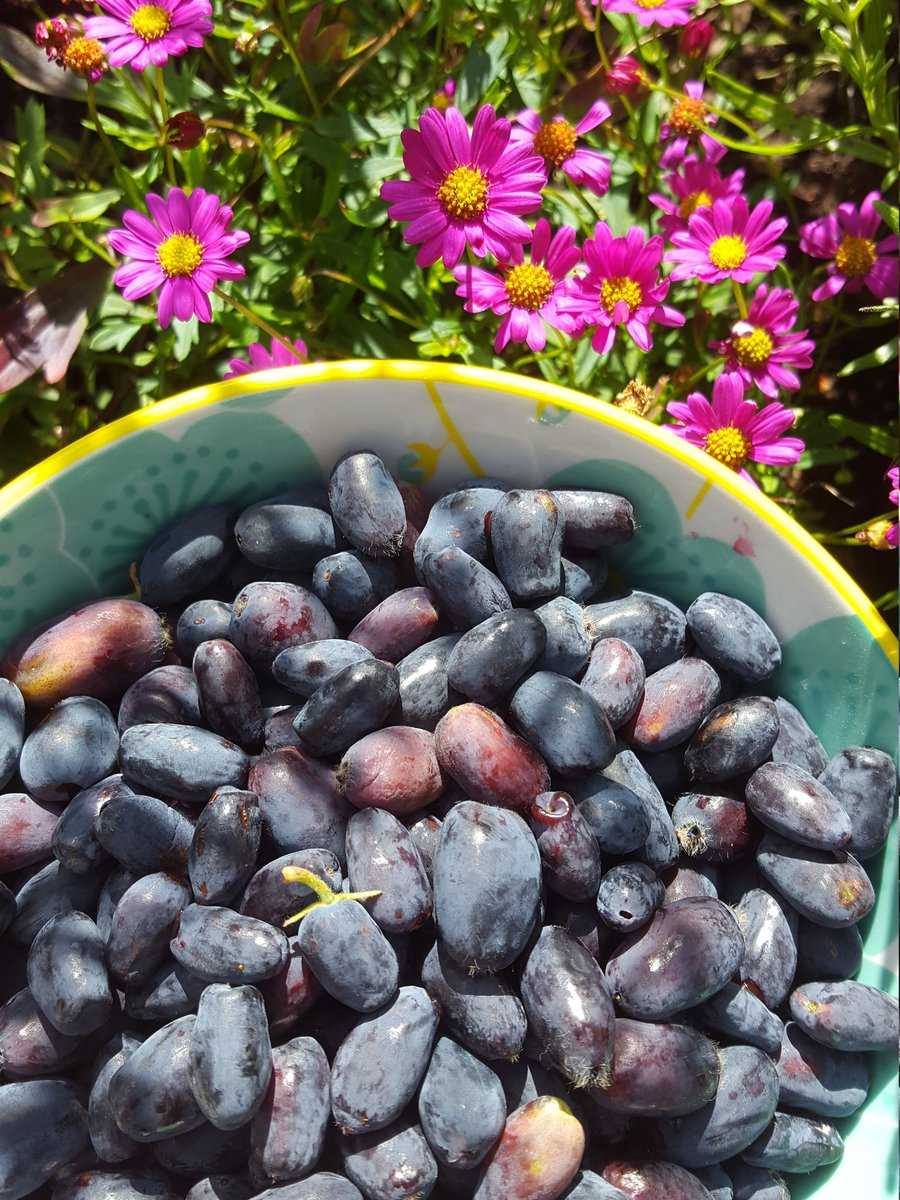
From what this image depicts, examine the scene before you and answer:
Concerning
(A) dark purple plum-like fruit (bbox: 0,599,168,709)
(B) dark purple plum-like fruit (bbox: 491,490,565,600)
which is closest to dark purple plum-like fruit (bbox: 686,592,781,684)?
(B) dark purple plum-like fruit (bbox: 491,490,565,600)

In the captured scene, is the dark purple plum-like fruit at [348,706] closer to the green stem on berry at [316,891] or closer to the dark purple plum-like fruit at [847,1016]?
the green stem on berry at [316,891]

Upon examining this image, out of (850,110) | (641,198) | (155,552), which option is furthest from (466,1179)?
(850,110)

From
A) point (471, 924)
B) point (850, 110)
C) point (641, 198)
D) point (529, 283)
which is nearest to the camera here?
point (471, 924)

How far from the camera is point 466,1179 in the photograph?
0.75 meters

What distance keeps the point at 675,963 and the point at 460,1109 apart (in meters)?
0.18

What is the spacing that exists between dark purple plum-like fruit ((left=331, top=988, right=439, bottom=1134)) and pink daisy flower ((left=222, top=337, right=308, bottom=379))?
1.95 ft

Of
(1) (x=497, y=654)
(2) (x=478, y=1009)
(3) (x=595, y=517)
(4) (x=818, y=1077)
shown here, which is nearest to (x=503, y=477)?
(3) (x=595, y=517)

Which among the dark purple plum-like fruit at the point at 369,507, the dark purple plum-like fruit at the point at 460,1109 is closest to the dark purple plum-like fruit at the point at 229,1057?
the dark purple plum-like fruit at the point at 460,1109

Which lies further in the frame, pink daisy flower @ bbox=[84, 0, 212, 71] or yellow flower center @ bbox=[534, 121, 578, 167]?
yellow flower center @ bbox=[534, 121, 578, 167]

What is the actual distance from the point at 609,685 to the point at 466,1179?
37 cm

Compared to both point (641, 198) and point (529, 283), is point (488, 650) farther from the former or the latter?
point (641, 198)

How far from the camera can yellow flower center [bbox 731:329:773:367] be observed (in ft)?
3.49

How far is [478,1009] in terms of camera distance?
28.8 inches

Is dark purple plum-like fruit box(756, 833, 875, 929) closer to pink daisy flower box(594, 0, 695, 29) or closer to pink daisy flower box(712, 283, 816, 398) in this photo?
pink daisy flower box(712, 283, 816, 398)
